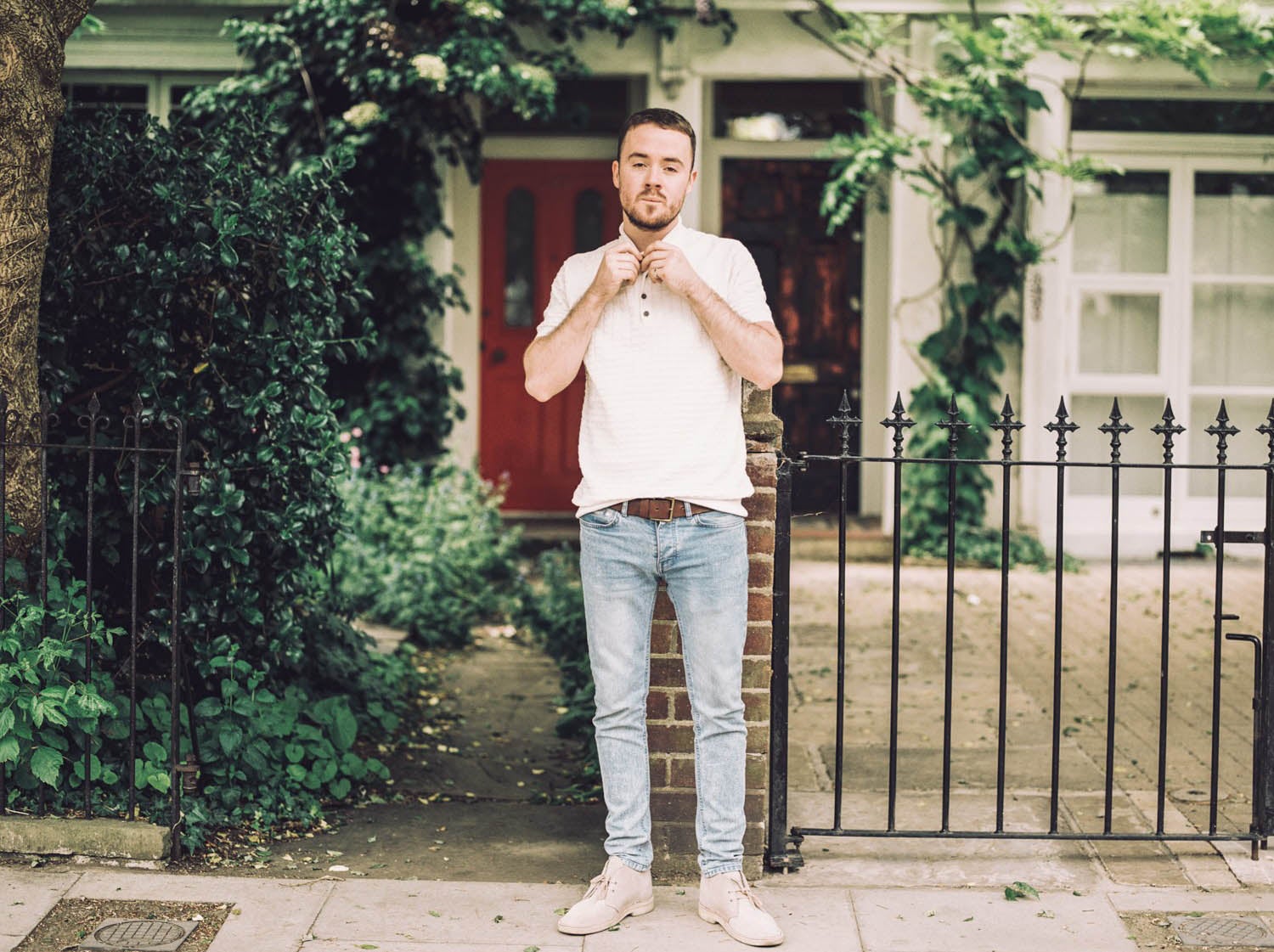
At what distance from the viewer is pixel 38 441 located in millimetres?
4457

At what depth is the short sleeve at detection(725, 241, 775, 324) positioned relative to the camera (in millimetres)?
3799

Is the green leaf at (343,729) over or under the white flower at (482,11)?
under

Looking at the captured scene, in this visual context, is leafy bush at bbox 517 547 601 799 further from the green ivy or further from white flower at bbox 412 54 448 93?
white flower at bbox 412 54 448 93

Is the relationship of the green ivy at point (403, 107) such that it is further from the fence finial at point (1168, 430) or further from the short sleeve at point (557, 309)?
the fence finial at point (1168, 430)

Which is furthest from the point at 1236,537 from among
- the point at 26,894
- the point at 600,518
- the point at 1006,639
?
the point at 26,894

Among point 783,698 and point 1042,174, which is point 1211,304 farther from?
point 783,698

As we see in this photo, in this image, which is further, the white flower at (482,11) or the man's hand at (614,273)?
the white flower at (482,11)

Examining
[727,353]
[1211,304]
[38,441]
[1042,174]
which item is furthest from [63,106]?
[1211,304]

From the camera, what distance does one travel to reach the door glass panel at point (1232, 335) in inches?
410

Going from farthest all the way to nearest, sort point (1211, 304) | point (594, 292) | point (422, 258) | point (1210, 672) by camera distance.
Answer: point (1211, 304) < point (422, 258) < point (1210, 672) < point (594, 292)

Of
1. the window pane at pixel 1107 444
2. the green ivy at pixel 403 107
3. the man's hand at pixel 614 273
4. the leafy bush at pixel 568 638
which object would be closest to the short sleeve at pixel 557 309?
the man's hand at pixel 614 273

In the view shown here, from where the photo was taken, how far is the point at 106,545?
184 inches

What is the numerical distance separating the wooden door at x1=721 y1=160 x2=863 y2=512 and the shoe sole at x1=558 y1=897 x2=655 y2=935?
6880mm

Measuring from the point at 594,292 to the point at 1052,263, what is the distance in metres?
6.93
